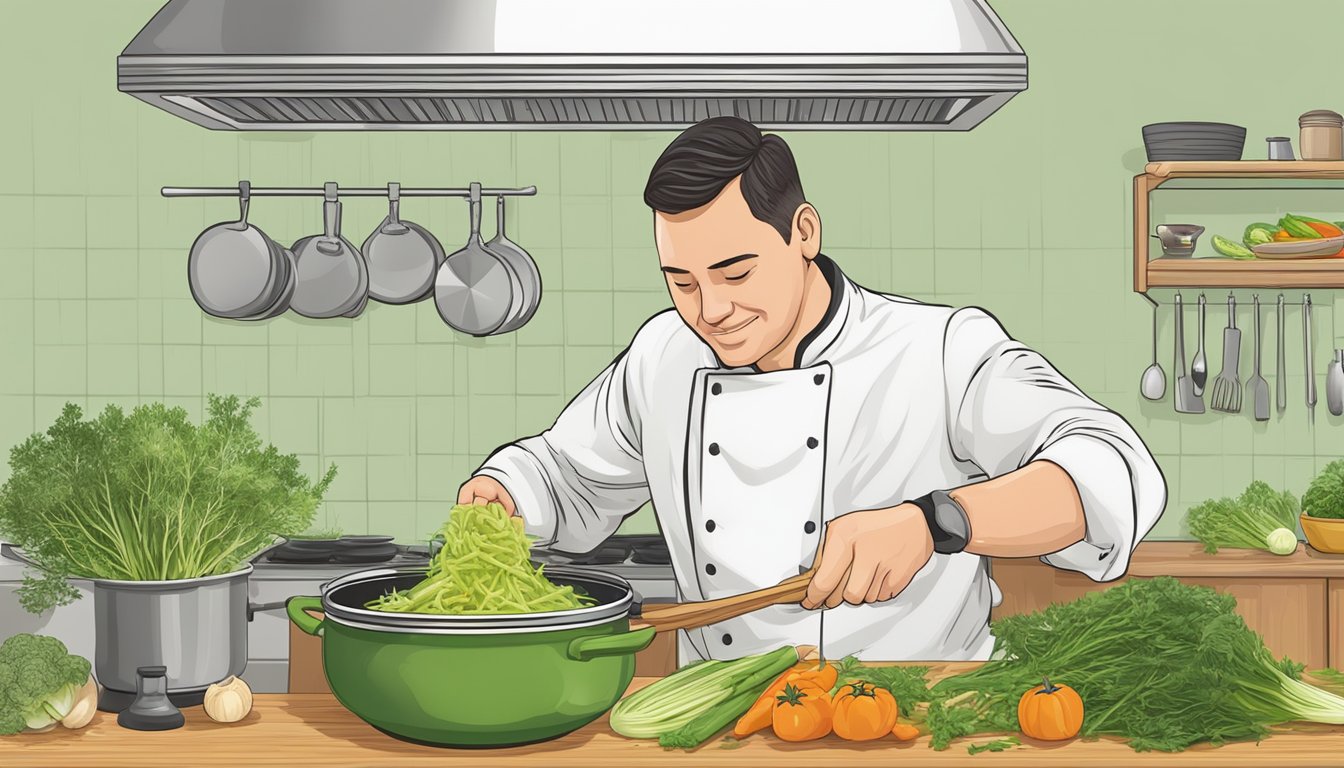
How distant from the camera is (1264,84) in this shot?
3.76 metres

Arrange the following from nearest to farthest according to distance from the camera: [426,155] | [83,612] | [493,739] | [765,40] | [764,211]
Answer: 1. [493,739]
2. [764,211]
3. [765,40]
4. [83,612]
5. [426,155]

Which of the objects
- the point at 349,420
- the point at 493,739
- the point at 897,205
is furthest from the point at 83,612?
the point at 897,205

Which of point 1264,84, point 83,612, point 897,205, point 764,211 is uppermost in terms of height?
point 1264,84

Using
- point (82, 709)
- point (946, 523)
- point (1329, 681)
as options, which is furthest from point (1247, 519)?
point (82, 709)

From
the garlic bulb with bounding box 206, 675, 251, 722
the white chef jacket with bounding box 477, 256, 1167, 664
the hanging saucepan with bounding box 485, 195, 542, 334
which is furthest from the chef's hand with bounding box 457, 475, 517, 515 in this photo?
the hanging saucepan with bounding box 485, 195, 542, 334

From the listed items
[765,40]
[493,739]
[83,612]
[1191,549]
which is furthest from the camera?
[1191,549]

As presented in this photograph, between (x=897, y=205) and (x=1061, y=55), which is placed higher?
(x=1061, y=55)

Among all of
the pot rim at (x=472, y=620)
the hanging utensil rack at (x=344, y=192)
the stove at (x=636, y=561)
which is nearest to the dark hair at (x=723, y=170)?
the pot rim at (x=472, y=620)

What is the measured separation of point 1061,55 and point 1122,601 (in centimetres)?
264

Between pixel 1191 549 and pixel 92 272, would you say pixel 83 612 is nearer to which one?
pixel 92 272

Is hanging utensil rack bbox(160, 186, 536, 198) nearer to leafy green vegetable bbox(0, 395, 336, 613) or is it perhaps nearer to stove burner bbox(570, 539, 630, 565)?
stove burner bbox(570, 539, 630, 565)

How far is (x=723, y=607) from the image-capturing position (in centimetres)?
138

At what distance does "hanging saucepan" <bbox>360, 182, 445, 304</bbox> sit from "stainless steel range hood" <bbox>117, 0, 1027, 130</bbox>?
1.21 meters

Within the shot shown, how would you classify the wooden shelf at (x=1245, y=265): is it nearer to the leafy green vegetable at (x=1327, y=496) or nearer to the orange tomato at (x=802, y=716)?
the leafy green vegetable at (x=1327, y=496)
